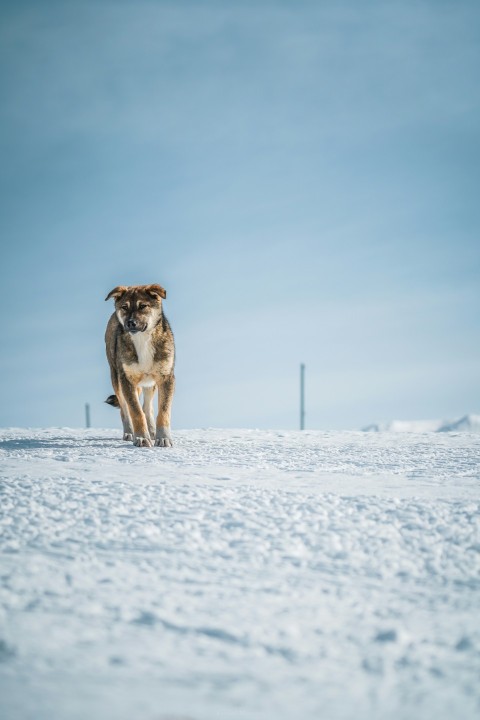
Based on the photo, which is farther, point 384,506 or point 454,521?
point 384,506

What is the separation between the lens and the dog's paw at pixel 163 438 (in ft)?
21.9

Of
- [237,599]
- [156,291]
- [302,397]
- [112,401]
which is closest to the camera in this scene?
[237,599]

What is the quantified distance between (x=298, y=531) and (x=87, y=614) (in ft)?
3.65

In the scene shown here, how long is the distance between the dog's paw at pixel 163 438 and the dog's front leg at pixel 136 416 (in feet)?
0.30

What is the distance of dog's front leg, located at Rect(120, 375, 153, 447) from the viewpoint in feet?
21.6

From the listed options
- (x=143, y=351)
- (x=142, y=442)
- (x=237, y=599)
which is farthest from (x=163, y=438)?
(x=237, y=599)

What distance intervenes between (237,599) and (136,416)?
191 inches

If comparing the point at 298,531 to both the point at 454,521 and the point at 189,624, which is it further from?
the point at 189,624

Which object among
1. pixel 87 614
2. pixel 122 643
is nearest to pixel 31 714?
pixel 122 643

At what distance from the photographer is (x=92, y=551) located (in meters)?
2.46

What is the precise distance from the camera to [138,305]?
269 inches

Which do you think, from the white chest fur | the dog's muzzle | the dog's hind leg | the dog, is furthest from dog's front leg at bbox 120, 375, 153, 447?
the dog's hind leg

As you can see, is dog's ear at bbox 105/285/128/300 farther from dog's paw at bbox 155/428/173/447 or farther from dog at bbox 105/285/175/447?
dog's paw at bbox 155/428/173/447

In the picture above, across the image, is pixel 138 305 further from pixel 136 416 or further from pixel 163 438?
pixel 163 438
